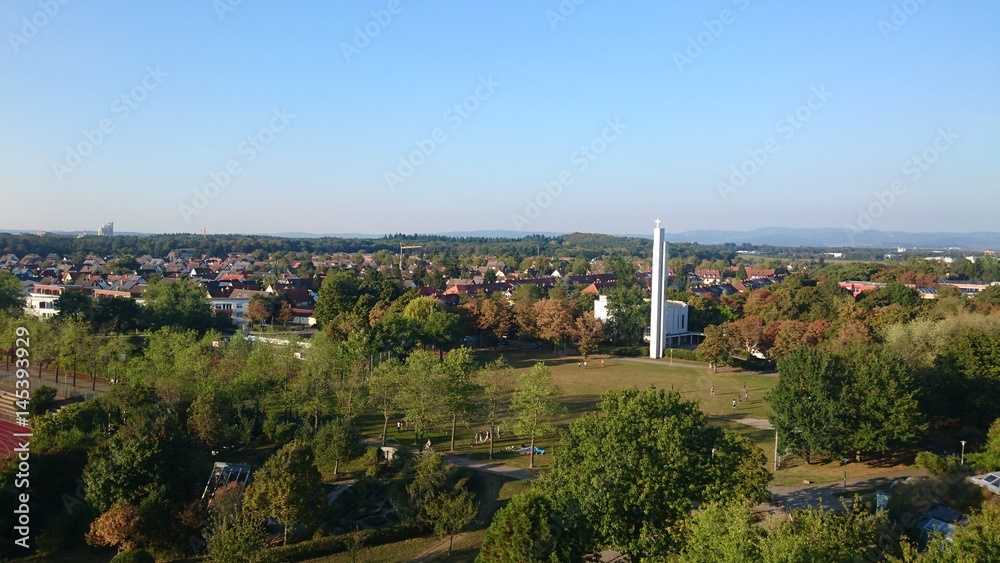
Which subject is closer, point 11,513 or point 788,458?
point 11,513

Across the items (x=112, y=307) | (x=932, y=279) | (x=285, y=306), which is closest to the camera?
(x=112, y=307)

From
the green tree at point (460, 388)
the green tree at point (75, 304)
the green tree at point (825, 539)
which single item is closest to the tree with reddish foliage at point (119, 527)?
the green tree at point (460, 388)

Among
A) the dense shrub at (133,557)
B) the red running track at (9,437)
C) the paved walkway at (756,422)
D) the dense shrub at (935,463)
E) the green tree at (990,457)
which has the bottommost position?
the paved walkway at (756,422)

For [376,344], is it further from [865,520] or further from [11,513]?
[865,520]

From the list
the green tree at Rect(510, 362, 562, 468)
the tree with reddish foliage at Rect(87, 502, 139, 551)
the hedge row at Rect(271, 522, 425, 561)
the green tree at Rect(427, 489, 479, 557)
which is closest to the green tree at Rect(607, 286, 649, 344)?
the green tree at Rect(510, 362, 562, 468)

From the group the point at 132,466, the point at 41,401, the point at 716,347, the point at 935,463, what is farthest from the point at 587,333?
the point at 132,466

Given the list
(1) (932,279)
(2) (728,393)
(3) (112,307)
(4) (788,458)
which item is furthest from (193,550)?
(1) (932,279)

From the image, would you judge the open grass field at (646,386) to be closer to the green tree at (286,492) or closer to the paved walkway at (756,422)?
the paved walkway at (756,422)
